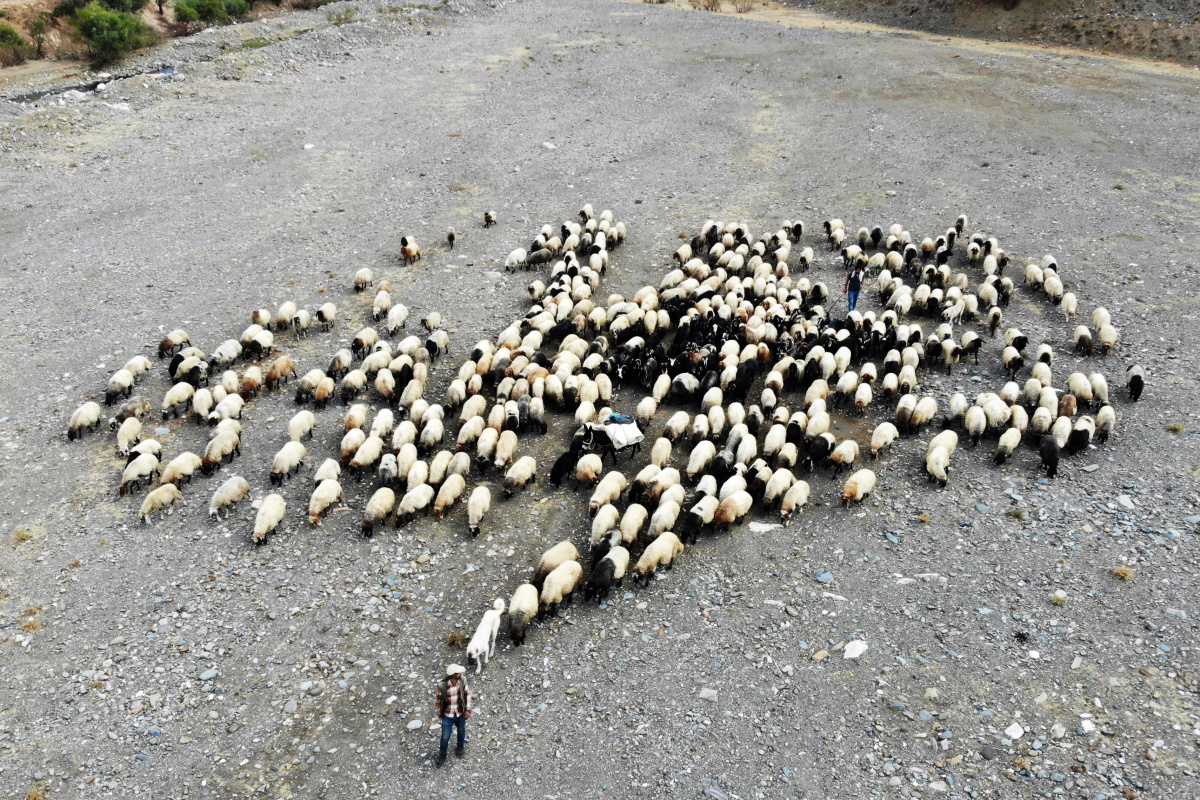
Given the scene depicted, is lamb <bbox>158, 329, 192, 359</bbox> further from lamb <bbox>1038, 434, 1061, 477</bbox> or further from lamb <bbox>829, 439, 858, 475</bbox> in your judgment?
lamb <bbox>1038, 434, 1061, 477</bbox>

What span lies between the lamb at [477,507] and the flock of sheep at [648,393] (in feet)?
0.09

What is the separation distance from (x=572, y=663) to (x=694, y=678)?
4.29ft

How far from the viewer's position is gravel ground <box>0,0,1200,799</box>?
24.3 feet

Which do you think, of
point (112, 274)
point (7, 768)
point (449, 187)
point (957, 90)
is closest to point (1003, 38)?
point (957, 90)

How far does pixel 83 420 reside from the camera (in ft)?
39.0

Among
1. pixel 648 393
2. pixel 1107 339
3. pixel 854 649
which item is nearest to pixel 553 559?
pixel 854 649

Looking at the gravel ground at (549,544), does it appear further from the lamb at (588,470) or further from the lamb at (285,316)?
the lamb at (588,470)

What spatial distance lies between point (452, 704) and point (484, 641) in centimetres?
126

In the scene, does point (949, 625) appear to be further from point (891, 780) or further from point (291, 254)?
point (291, 254)

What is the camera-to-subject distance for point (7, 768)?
725cm

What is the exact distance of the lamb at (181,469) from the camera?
10.8 metres

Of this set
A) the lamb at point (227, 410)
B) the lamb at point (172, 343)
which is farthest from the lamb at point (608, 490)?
the lamb at point (172, 343)

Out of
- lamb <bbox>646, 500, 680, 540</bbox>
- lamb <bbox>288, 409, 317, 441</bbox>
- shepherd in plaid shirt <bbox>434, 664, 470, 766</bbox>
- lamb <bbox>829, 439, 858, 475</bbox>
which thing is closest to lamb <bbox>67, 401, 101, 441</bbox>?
lamb <bbox>288, 409, 317, 441</bbox>

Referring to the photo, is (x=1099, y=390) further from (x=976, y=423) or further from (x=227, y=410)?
(x=227, y=410)
